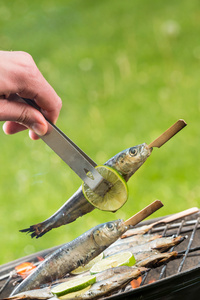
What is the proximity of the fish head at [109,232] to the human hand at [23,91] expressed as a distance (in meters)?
0.46

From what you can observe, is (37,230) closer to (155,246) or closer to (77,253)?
(77,253)

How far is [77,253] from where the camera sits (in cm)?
179

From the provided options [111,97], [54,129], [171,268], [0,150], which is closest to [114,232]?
[54,129]

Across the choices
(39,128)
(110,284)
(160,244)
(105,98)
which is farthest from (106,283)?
(105,98)

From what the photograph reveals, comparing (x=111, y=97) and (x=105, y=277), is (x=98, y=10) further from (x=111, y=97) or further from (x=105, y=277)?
(x=105, y=277)

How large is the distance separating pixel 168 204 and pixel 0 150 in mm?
1664

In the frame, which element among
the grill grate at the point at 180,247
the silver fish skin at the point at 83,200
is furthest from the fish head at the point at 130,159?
the grill grate at the point at 180,247

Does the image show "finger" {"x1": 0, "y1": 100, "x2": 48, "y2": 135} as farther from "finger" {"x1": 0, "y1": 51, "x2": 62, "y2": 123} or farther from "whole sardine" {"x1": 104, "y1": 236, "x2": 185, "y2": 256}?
"whole sardine" {"x1": 104, "y1": 236, "x2": 185, "y2": 256}

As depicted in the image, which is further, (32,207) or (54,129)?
(32,207)

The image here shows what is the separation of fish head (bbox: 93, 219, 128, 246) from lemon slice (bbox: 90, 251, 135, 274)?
89mm

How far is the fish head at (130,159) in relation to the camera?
1.74 meters

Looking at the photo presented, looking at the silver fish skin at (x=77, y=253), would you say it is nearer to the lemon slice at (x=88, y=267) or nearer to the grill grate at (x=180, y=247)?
the lemon slice at (x=88, y=267)

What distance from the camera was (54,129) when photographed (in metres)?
1.61

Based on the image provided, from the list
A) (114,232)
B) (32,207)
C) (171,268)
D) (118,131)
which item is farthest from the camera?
(118,131)
